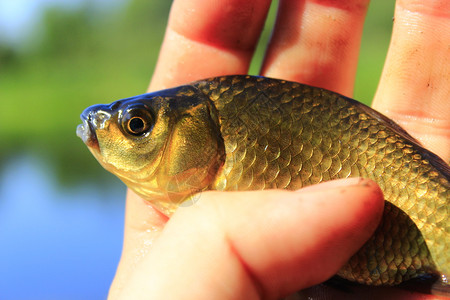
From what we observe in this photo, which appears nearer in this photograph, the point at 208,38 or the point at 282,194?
the point at 282,194

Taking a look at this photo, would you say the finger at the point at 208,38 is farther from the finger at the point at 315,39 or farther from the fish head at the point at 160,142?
the fish head at the point at 160,142

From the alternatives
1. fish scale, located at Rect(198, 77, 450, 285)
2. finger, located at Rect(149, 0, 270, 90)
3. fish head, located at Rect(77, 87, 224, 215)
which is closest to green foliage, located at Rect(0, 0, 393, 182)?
finger, located at Rect(149, 0, 270, 90)

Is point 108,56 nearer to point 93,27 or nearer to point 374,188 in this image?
point 93,27

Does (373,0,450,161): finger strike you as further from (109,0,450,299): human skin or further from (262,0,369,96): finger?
(262,0,369,96): finger

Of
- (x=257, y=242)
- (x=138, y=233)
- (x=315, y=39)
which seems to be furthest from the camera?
(x=315, y=39)

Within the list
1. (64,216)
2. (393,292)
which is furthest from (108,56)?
(393,292)

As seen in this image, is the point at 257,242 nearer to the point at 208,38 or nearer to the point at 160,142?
the point at 160,142

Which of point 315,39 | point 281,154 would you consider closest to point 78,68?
point 315,39
